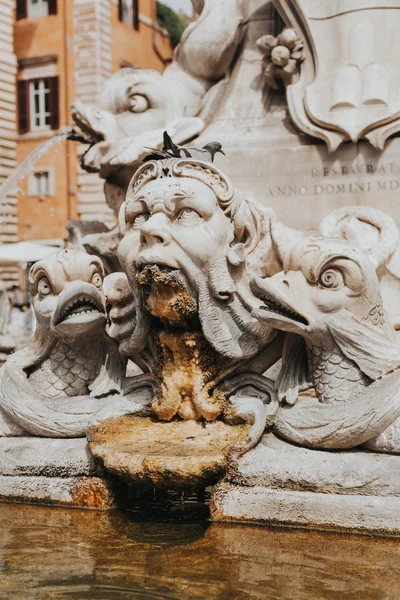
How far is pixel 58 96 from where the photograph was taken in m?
30.8

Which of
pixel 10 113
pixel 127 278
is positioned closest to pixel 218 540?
pixel 127 278

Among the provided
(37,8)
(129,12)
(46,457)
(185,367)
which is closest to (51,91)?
(37,8)

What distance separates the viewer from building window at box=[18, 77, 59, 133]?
30.8 meters

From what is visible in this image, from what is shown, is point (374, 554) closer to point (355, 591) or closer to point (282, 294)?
point (355, 591)

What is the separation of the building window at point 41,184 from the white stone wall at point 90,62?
1261 mm

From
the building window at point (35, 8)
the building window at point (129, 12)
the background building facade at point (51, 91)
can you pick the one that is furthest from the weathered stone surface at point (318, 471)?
the building window at point (129, 12)

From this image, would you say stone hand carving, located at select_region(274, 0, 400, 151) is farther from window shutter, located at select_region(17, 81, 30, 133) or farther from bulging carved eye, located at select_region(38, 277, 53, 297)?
window shutter, located at select_region(17, 81, 30, 133)

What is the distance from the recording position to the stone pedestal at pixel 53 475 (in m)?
4.09

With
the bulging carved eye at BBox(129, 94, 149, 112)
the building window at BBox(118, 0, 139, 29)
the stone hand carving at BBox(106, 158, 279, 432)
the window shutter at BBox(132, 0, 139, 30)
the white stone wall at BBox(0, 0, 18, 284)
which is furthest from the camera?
the window shutter at BBox(132, 0, 139, 30)

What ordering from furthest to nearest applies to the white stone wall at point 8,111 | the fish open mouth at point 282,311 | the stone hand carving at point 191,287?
the white stone wall at point 8,111
the stone hand carving at point 191,287
the fish open mouth at point 282,311

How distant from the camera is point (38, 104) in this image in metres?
31.2

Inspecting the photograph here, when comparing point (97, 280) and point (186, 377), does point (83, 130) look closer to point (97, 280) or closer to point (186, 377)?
point (97, 280)

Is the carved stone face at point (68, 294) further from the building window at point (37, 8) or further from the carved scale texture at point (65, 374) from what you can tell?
the building window at point (37, 8)

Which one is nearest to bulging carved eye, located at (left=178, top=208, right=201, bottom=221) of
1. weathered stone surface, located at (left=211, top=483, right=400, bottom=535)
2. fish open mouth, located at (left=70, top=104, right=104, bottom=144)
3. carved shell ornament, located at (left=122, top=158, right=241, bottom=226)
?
carved shell ornament, located at (left=122, top=158, right=241, bottom=226)
